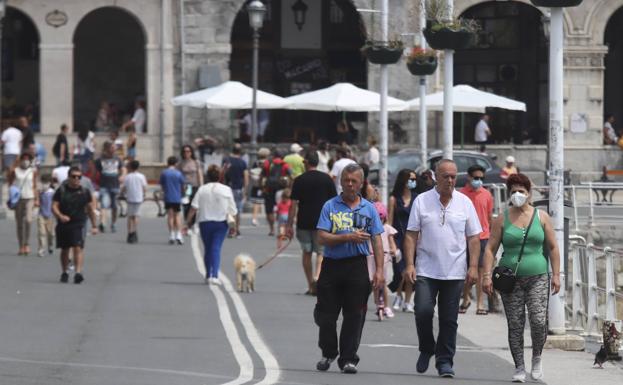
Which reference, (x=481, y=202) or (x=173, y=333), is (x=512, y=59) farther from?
(x=173, y=333)

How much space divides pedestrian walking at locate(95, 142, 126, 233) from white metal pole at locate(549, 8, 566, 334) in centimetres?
1679

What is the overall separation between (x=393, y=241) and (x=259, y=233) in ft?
46.3

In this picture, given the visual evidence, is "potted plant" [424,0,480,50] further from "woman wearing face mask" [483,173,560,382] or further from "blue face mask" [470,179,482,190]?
"woman wearing face mask" [483,173,560,382]

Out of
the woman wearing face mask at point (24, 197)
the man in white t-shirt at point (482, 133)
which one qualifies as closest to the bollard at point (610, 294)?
the woman wearing face mask at point (24, 197)

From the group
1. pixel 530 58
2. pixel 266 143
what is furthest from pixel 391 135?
pixel 530 58

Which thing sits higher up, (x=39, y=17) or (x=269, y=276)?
(x=39, y=17)

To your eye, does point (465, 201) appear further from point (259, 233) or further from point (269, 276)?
point (259, 233)

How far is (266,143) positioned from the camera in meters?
42.9

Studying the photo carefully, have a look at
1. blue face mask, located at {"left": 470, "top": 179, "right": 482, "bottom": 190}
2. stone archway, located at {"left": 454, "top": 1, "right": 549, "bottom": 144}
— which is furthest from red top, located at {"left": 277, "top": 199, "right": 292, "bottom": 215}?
stone archway, located at {"left": 454, "top": 1, "right": 549, "bottom": 144}

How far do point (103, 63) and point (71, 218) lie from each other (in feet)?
82.9

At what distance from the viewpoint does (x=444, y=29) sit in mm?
21438

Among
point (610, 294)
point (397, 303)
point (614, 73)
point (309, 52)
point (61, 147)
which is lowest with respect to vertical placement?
point (397, 303)

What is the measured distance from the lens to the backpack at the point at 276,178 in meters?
30.8

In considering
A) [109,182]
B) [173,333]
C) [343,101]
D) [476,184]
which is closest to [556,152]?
[476,184]
